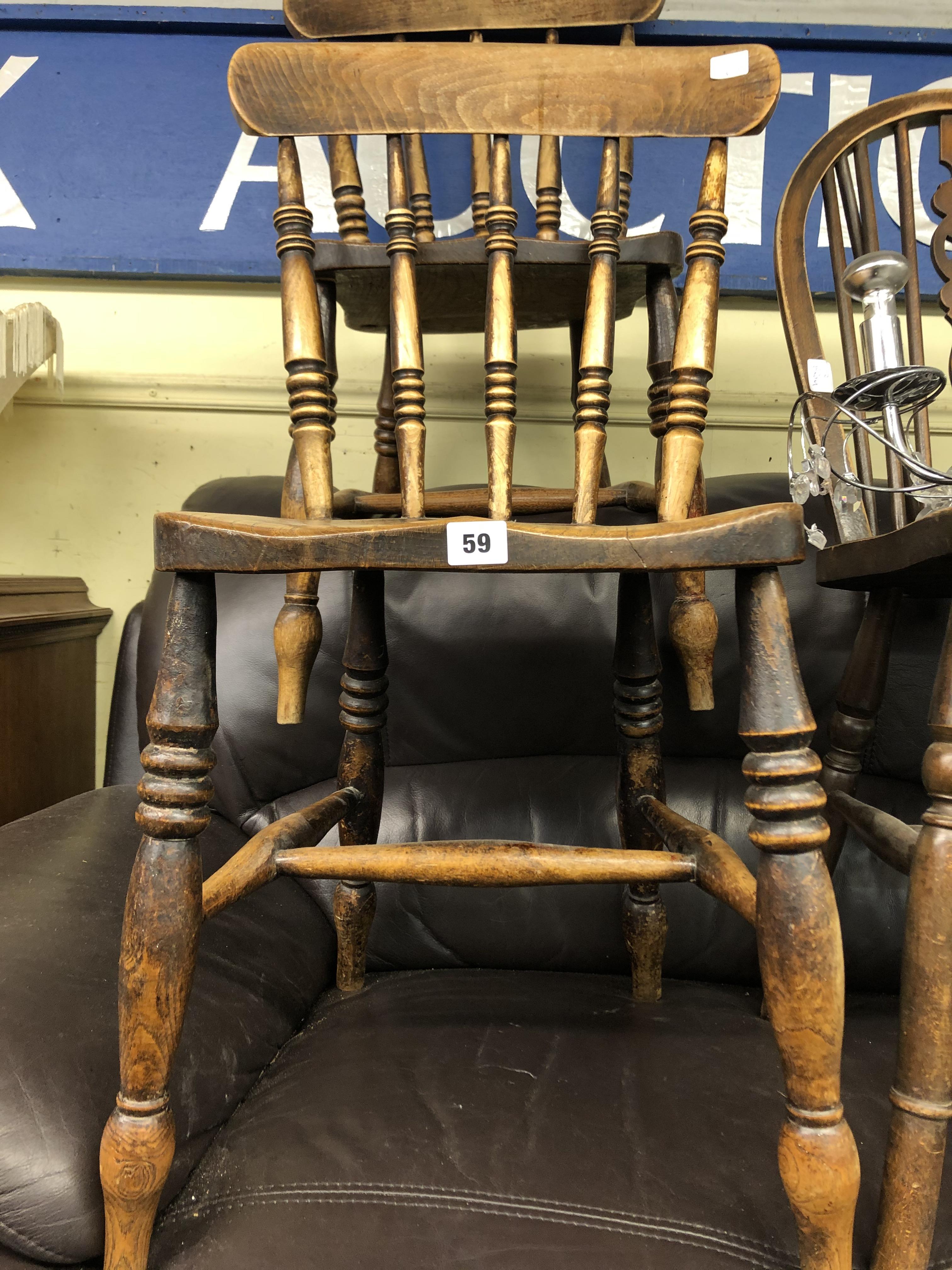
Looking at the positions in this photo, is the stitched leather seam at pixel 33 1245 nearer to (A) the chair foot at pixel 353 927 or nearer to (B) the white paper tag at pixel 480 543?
(A) the chair foot at pixel 353 927

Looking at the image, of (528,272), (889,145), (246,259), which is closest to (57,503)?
(246,259)

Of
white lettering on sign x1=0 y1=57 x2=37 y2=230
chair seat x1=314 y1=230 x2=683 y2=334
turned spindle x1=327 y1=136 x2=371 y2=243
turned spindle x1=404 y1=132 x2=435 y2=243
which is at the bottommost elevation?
chair seat x1=314 y1=230 x2=683 y2=334

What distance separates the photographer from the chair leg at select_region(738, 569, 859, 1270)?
432 mm

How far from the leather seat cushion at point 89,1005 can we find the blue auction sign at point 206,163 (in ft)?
2.67

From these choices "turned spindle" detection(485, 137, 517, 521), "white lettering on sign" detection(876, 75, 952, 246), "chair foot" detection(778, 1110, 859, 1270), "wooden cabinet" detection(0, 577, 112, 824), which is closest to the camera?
"chair foot" detection(778, 1110, 859, 1270)

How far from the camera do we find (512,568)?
462 millimetres

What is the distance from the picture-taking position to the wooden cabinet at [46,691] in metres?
0.96

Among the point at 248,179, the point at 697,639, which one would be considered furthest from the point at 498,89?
the point at 248,179

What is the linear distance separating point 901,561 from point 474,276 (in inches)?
17.6

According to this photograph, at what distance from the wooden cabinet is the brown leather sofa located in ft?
0.30

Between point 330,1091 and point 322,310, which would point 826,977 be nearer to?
point 330,1091

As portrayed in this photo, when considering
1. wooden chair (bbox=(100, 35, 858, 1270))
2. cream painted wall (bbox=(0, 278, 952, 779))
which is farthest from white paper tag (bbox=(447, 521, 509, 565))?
cream painted wall (bbox=(0, 278, 952, 779))

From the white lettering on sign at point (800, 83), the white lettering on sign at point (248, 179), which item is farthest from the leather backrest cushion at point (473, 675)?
the white lettering on sign at point (800, 83)

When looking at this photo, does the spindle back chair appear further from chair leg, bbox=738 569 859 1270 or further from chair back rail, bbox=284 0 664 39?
chair leg, bbox=738 569 859 1270
